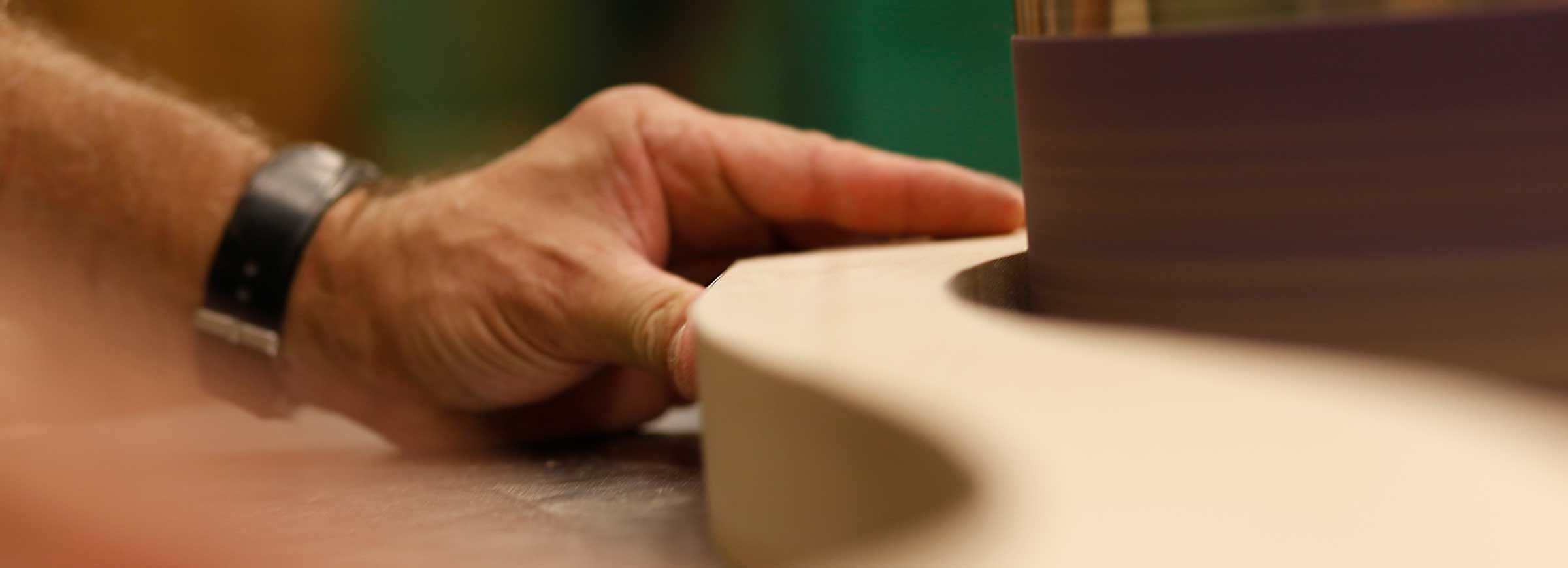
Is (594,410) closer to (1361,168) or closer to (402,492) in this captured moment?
(402,492)

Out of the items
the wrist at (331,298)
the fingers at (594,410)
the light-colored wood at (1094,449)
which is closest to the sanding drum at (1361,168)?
the light-colored wood at (1094,449)

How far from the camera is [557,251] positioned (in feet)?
3.33

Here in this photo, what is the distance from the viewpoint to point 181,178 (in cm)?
118

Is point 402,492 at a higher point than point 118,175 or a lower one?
lower

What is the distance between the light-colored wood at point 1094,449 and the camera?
259mm

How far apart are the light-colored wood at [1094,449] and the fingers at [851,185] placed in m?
0.39

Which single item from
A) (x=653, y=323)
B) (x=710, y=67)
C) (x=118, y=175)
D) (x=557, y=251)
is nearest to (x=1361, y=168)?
(x=653, y=323)

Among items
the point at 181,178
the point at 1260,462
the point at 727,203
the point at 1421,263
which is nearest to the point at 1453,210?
the point at 1421,263

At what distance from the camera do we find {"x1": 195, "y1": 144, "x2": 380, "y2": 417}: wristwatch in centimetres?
115

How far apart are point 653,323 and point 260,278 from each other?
0.45 m

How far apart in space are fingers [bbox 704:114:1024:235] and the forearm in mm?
461

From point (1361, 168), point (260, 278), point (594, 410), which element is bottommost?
point (594, 410)

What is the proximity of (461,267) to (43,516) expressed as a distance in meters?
0.72

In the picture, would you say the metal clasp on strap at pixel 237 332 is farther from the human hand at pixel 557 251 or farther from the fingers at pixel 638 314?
the fingers at pixel 638 314
